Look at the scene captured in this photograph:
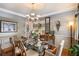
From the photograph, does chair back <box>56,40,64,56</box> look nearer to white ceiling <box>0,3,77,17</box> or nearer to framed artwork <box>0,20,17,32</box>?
white ceiling <box>0,3,77,17</box>

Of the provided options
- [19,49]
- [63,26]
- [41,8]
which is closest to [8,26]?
[19,49]

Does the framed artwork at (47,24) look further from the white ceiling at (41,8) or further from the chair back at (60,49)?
the chair back at (60,49)

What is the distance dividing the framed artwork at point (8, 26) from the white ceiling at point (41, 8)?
7.4 inches

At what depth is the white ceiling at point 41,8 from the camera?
162 cm

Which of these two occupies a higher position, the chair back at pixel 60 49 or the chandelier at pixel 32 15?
the chandelier at pixel 32 15

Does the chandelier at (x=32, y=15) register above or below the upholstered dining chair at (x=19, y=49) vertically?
above

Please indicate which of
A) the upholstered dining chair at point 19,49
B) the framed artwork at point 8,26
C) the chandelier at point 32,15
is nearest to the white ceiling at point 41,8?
the chandelier at point 32,15

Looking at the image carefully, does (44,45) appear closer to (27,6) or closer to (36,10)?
(36,10)

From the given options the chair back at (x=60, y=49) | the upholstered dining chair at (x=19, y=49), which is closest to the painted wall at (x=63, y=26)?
the chair back at (x=60, y=49)

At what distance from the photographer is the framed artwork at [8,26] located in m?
1.57

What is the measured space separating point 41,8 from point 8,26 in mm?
641

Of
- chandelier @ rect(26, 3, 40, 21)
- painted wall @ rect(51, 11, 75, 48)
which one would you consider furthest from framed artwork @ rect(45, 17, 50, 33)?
chandelier @ rect(26, 3, 40, 21)

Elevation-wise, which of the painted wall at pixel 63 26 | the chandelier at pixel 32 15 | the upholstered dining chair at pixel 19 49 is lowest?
the upholstered dining chair at pixel 19 49

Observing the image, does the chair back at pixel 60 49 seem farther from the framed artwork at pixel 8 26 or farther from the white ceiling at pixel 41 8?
the framed artwork at pixel 8 26
